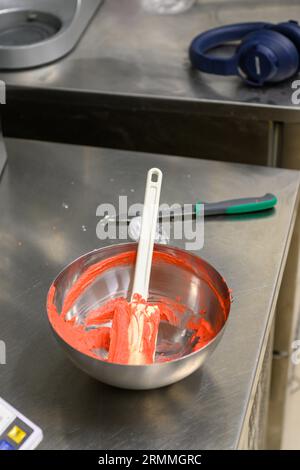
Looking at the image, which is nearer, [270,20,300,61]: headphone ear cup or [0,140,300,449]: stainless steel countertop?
[0,140,300,449]: stainless steel countertop

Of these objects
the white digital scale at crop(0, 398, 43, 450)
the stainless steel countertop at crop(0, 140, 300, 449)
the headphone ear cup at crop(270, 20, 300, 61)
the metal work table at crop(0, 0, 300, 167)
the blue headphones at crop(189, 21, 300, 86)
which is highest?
the headphone ear cup at crop(270, 20, 300, 61)

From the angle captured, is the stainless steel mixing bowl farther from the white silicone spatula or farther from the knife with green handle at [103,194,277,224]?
the knife with green handle at [103,194,277,224]

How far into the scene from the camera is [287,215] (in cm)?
122

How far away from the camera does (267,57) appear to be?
1395 millimetres

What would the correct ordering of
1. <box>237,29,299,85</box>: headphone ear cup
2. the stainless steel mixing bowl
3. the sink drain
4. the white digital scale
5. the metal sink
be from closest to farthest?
the white digital scale, the stainless steel mixing bowl, <box>237,29,299,85</box>: headphone ear cup, the metal sink, the sink drain

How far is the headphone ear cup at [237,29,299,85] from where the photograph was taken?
1398 mm

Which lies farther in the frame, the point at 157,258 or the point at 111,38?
the point at 111,38

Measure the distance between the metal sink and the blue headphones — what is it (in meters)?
0.28

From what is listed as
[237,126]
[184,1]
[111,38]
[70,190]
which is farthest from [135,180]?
[184,1]

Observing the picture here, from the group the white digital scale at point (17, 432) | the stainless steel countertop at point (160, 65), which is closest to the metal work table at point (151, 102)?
the stainless steel countertop at point (160, 65)

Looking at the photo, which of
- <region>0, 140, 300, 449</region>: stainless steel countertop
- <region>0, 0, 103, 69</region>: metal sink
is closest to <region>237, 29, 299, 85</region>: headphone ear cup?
<region>0, 140, 300, 449</region>: stainless steel countertop

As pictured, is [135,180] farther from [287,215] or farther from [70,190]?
[287,215]

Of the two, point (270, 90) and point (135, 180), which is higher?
point (270, 90)
